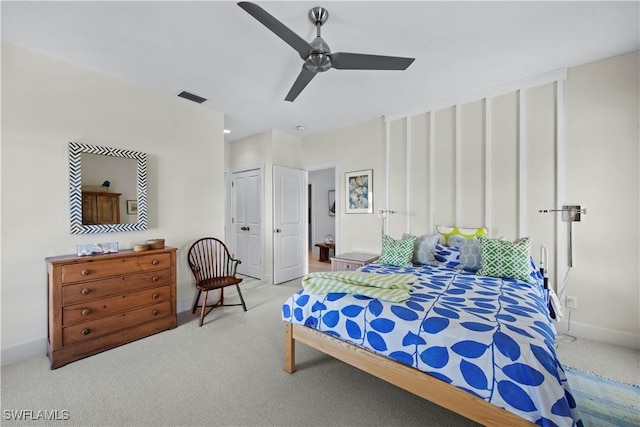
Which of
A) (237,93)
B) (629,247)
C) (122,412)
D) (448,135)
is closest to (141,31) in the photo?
(237,93)

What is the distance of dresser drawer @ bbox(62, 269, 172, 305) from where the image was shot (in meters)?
2.17

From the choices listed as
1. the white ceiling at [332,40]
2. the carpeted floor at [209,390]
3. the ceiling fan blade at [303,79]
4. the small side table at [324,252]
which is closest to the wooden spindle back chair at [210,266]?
the carpeted floor at [209,390]

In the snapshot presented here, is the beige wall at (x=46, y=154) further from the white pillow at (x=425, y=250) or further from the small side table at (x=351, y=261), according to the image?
the white pillow at (x=425, y=250)

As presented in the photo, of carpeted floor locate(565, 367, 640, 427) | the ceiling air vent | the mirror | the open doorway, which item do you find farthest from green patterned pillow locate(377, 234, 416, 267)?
the open doorway

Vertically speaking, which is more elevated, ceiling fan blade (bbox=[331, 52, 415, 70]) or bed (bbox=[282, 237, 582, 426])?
ceiling fan blade (bbox=[331, 52, 415, 70])

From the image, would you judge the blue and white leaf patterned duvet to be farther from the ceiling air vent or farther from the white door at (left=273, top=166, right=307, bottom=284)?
the ceiling air vent

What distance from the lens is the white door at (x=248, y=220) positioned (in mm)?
4711

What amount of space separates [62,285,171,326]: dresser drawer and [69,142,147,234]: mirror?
2.36 ft

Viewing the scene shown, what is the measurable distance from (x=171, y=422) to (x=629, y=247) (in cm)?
401

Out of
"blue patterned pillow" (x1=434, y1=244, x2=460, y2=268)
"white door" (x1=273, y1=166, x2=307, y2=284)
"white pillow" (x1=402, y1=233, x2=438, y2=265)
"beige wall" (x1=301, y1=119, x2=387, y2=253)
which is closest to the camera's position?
"blue patterned pillow" (x1=434, y1=244, x2=460, y2=268)

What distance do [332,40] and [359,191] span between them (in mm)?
2356

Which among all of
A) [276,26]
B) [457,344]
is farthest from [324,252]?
[276,26]

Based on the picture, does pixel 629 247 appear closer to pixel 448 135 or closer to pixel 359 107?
pixel 448 135

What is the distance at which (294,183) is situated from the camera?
15.9 ft
